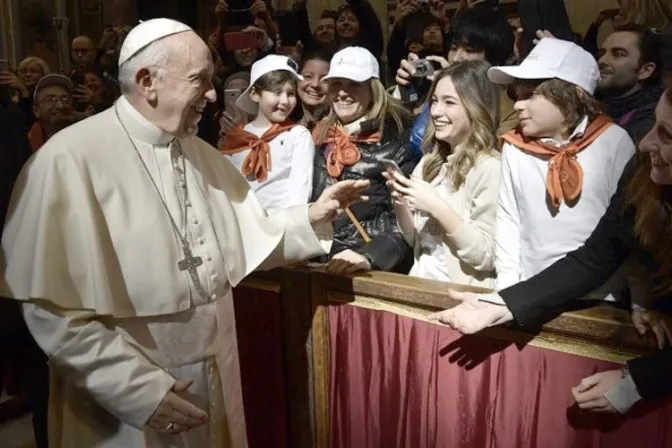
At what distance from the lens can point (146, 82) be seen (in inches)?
85.0

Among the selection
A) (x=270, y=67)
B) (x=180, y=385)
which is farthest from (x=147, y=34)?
(x=270, y=67)

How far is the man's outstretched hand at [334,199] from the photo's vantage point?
262cm

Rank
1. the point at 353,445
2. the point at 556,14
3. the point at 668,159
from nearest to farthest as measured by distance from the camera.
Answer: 1. the point at 668,159
2. the point at 353,445
3. the point at 556,14

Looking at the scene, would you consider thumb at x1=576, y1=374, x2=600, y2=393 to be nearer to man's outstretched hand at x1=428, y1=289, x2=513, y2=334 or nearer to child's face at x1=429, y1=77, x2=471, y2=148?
man's outstretched hand at x1=428, y1=289, x2=513, y2=334

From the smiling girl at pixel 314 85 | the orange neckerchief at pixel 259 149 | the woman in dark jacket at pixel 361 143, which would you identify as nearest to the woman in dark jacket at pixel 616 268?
the woman in dark jacket at pixel 361 143

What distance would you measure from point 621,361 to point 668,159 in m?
0.68

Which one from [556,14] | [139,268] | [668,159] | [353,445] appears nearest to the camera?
[668,159]

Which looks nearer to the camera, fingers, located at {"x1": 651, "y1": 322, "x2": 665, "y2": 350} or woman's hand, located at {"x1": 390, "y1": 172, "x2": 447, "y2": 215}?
fingers, located at {"x1": 651, "y1": 322, "x2": 665, "y2": 350}

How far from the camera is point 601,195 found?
2416 millimetres

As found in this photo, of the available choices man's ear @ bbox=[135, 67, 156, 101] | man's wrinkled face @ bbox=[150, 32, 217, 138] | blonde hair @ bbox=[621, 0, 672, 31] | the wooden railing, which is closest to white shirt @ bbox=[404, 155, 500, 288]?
the wooden railing

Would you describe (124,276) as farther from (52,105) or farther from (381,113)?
(52,105)

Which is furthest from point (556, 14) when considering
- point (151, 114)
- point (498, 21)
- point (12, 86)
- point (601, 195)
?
point (12, 86)

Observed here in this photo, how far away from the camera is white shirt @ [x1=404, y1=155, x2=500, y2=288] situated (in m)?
2.76

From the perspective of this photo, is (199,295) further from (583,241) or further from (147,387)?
(583,241)
